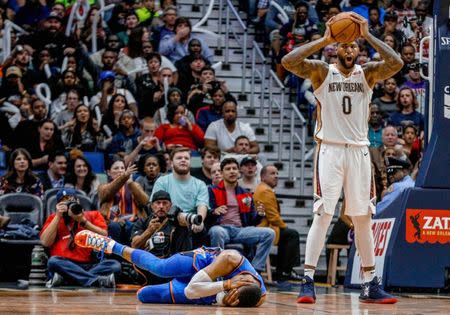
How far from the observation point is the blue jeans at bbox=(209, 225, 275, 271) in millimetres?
13383

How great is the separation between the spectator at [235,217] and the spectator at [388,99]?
4432 mm

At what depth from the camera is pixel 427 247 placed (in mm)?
12039

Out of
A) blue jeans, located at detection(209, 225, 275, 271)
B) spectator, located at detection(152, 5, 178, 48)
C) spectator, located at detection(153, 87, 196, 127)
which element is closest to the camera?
blue jeans, located at detection(209, 225, 275, 271)

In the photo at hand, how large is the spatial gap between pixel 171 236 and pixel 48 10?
945 cm

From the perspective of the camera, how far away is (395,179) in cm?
1386

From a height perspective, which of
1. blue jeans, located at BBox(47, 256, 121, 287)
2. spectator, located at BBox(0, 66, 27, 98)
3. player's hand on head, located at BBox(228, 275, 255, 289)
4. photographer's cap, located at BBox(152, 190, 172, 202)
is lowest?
blue jeans, located at BBox(47, 256, 121, 287)

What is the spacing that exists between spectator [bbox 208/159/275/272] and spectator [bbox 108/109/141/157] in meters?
2.36

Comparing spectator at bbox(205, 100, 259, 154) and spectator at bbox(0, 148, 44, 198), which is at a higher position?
spectator at bbox(205, 100, 259, 154)

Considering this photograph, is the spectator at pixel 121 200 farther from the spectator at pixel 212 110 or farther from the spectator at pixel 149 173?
the spectator at pixel 212 110

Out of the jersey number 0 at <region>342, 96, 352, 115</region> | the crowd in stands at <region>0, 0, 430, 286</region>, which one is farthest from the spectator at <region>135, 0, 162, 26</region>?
the jersey number 0 at <region>342, 96, 352, 115</region>

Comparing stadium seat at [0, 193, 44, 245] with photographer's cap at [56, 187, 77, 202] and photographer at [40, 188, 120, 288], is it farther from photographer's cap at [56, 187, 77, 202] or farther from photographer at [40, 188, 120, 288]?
photographer at [40, 188, 120, 288]

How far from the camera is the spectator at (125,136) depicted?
1603cm

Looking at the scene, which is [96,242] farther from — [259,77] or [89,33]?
[89,33]

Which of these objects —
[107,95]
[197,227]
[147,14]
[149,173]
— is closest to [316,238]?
[197,227]
